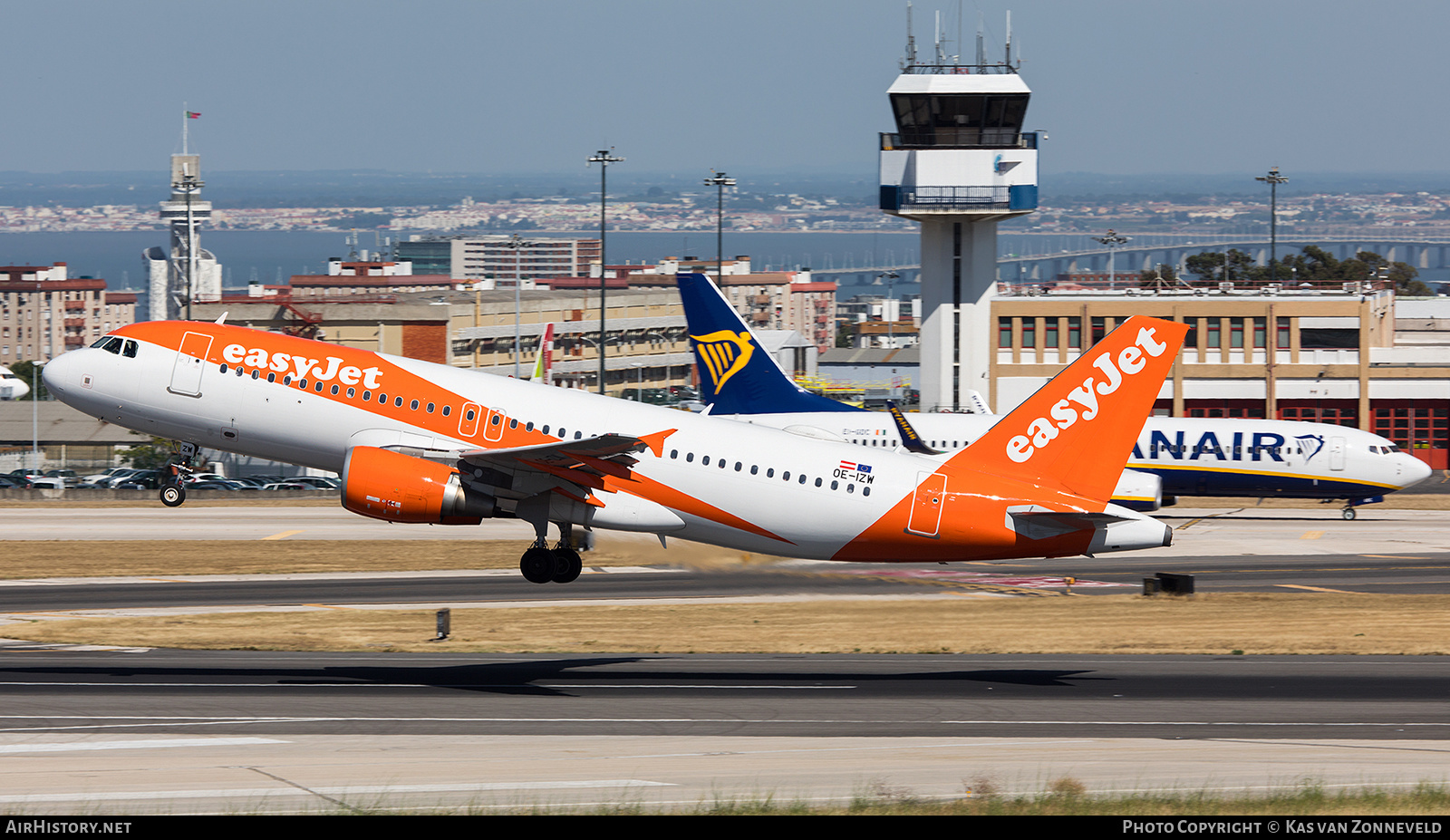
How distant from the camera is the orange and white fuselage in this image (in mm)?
35719

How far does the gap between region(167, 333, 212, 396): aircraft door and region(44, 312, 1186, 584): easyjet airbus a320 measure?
5 cm

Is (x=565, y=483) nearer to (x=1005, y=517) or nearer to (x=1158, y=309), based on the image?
(x=1005, y=517)

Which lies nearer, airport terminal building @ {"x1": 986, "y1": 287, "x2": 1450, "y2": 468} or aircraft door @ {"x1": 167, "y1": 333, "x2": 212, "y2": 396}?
aircraft door @ {"x1": 167, "y1": 333, "x2": 212, "y2": 396}

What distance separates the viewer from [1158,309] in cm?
11406

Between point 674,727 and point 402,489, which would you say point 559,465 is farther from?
point 674,727

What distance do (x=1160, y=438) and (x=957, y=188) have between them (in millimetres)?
35637

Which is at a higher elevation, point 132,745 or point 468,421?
point 468,421

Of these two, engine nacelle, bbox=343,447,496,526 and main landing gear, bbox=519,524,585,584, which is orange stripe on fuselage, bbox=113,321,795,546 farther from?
main landing gear, bbox=519,524,585,584

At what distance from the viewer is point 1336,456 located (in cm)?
8156

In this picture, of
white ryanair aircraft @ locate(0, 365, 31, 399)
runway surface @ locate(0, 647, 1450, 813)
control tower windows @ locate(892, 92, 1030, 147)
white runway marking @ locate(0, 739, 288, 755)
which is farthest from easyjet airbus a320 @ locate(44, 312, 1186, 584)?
white ryanair aircraft @ locate(0, 365, 31, 399)

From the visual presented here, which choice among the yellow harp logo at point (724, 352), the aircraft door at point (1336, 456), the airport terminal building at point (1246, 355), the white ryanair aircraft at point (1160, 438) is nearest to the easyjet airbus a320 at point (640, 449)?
the white ryanair aircraft at point (1160, 438)

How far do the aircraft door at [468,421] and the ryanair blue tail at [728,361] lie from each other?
1501 inches

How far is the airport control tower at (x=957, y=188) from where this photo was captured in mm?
109438

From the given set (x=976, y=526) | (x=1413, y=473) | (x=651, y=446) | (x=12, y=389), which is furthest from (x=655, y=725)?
(x=12, y=389)
